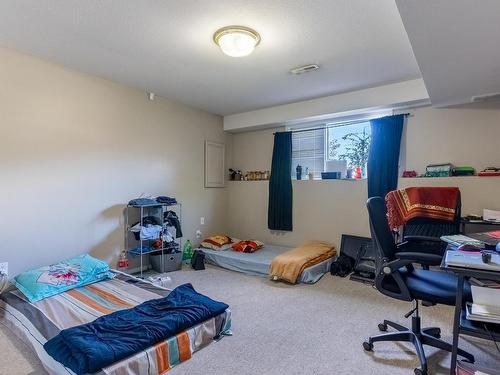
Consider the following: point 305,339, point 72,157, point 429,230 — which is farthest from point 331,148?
point 72,157

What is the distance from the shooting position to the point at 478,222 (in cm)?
299

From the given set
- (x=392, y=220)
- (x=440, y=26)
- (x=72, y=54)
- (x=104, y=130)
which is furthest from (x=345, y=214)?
(x=72, y=54)

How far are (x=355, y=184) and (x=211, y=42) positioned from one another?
273cm

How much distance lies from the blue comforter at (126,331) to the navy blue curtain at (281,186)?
99.2 inches

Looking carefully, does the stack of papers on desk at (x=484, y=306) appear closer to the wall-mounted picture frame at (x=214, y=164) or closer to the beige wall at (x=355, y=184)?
the beige wall at (x=355, y=184)

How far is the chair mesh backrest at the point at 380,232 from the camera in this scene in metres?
2.01

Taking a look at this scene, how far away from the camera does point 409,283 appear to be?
1.90m

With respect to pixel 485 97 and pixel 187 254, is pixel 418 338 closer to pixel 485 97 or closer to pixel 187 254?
pixel 485 97

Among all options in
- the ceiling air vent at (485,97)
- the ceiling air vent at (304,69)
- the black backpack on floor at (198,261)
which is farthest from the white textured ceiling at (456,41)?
the black backpack on floor at (198,261)

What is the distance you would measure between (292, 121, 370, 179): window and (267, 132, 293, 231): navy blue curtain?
0.16m

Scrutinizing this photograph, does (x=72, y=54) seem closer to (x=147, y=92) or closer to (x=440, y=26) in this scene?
(x=147, y=92)

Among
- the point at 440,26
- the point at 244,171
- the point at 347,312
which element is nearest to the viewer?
the point at 440,26

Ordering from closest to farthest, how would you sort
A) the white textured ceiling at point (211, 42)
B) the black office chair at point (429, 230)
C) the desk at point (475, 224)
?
the white textured ceiling at point (211, 42) < the black office chair at point (429, 230) < the desk at point (475, 224)

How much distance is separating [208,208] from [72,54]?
9.69 feet
